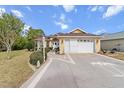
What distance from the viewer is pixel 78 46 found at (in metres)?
27.7

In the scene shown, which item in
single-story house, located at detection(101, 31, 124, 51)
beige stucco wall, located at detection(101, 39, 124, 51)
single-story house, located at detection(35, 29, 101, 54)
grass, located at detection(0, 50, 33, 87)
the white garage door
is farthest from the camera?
single-story house, located at detection(101, 31, 124, 51)

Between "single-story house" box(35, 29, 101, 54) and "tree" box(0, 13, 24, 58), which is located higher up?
"tree" box(0, 13, 24, 58)

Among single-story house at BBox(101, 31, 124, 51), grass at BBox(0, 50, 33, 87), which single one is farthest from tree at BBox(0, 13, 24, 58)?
single-story house at BBox(101, 31, 124, 51)

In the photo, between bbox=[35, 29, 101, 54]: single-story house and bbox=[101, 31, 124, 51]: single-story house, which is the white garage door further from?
bbox=[101, 31, 124, 51]: single-story house

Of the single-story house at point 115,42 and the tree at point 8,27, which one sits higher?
the tree at point 8,27

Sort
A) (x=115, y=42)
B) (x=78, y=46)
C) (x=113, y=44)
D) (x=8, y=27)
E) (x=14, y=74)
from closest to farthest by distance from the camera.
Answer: (x=14, y=74) < (x=78, y=46) < (x=8, y=27) < (x=115, y=42) < (x=113, y=44)

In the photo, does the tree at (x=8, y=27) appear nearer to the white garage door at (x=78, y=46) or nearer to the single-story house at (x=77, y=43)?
the single-story house at (x=77, y=43)

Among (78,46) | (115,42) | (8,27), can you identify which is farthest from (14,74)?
(115,42)

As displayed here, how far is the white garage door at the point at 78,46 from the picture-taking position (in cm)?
2753

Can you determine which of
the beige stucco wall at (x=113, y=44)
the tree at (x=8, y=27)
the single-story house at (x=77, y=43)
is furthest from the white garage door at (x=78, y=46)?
the tree at (x=8, y=27)

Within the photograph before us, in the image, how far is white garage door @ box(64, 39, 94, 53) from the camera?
27.5 metres

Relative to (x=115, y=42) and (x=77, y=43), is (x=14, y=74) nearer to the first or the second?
(x=77, y=43)
